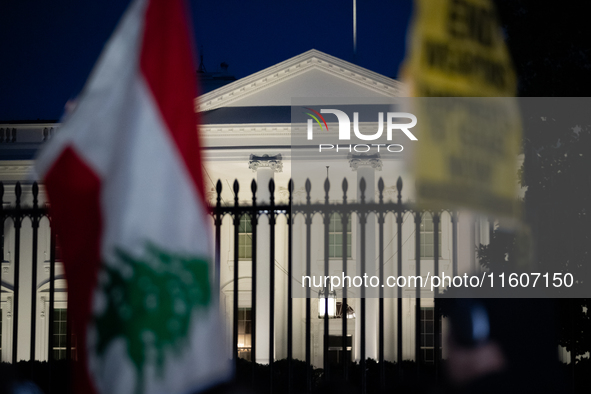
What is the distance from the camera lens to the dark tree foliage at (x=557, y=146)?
542 centimetres

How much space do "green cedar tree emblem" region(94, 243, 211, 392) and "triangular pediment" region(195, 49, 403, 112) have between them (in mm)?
19222

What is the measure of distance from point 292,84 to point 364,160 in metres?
4.56

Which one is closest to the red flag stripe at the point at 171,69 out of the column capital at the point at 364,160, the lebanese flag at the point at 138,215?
the lebanese flag at the point at 138,215

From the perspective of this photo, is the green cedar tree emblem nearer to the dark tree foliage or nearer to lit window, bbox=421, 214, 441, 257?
the dark tree foliage

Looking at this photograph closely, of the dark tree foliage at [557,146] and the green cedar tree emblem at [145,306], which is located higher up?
the dark tree foliage at [557,146]

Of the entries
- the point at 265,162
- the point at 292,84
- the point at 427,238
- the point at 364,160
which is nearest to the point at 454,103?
the point at 364,160

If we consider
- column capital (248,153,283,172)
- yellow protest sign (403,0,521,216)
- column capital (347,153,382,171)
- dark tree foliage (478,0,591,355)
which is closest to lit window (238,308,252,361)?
column capital (248,153,283,172)

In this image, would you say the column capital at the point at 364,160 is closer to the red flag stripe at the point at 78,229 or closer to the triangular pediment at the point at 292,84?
the triangular pediment at the point at 292,84

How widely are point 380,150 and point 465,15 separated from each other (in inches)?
630

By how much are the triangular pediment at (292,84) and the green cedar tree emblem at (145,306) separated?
63.1ft

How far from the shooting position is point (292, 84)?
21.9m

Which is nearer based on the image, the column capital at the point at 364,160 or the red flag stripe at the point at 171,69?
the red flag stripe at the point at 171,69

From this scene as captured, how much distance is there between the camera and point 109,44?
2311 millimetres

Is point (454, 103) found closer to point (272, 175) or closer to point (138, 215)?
point (138, 215)
